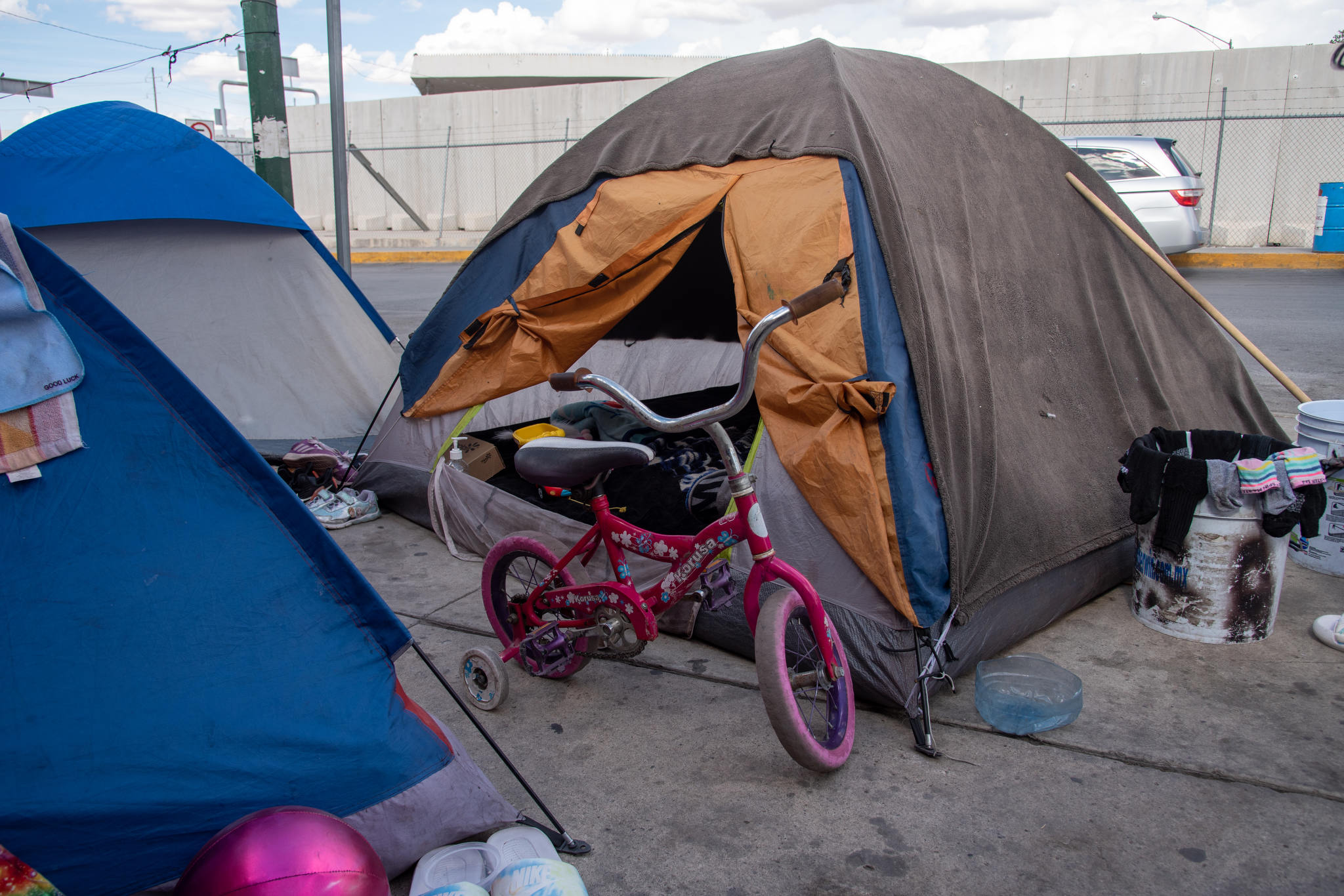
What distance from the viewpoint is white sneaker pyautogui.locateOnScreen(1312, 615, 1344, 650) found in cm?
314

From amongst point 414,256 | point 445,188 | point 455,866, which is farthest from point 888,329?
point 445,188

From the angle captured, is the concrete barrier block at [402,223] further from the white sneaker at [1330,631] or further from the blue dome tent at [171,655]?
the white sneaker at [1330,631]

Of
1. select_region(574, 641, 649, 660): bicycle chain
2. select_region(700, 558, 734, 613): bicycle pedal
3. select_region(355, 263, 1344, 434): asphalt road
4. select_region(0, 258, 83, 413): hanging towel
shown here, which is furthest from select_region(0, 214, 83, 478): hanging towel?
select_region(355, 263, 1344, 434): asphalt road

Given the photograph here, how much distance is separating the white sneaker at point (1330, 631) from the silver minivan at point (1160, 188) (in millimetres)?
7483

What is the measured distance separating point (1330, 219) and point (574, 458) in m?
12.9

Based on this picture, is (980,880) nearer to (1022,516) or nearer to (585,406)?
(1022,516)

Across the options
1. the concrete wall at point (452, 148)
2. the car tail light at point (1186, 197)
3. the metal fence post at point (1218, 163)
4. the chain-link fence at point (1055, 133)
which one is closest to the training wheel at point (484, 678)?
the car tail light at point (1186, 197)

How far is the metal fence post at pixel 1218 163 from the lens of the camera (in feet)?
42.6

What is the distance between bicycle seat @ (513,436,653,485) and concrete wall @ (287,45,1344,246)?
31.8ft

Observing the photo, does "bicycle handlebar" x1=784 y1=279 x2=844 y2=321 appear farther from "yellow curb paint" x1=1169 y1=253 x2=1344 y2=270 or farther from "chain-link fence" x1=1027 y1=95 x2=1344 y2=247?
"chain-link fence" x1=1027 y1=95 x2=1344 y2=247

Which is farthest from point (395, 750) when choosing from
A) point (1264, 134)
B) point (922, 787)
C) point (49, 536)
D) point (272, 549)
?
point (1264, 134)

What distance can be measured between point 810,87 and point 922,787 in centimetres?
236

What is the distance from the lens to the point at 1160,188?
9.71m

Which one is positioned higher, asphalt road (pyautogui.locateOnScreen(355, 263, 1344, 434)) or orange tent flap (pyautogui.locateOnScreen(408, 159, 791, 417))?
orange tent flap (pyautogui.locateOnScreen(408, 159, 791, 417))
